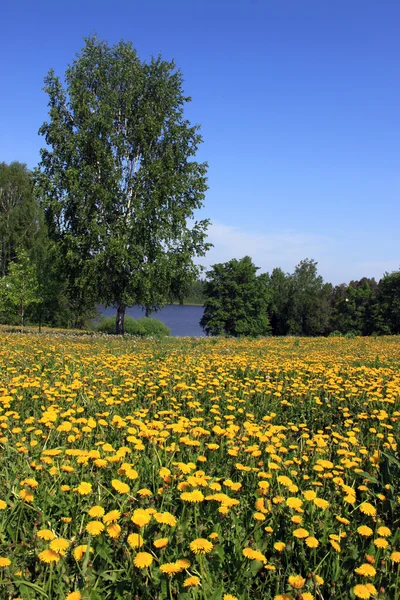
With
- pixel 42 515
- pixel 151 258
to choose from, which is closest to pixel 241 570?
pixel 42 515

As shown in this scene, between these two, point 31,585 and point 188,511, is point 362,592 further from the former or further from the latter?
point 31,585

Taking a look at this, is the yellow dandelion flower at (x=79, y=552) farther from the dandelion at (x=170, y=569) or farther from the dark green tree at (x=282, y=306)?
the dark green tree at (x=282, y=306)

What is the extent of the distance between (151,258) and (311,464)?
19038 millimetres

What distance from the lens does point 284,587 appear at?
2047 millimetres

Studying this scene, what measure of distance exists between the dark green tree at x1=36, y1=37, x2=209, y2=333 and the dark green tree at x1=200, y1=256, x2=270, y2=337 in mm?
29597

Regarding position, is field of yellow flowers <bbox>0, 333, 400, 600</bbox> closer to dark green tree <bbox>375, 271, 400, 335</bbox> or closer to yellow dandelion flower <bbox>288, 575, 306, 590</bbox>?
yellow dandelion flower <bbox>288, 575, 306, 590</bbox>

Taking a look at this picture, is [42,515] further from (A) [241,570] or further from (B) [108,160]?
(B) [108,160]

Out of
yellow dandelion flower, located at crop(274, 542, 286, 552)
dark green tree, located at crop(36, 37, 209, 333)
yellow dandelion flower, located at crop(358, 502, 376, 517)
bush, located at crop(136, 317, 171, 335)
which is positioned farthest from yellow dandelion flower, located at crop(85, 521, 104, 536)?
bush, located at crop(136, 317, 171, 335)

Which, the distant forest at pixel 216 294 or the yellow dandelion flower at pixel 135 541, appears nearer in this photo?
the yellow dandelion flower at pixel 135 541

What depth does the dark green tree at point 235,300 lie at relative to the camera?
172ft

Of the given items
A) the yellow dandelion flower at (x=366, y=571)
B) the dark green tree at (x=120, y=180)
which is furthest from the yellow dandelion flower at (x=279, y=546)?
the dark green tree at (x=120, y=180)

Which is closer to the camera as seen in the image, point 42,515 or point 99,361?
point 42,515

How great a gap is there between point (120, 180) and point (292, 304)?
5241cm

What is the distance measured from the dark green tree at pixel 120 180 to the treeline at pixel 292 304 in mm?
27170
